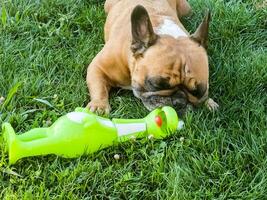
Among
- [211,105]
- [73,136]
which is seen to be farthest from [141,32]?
[73,136]

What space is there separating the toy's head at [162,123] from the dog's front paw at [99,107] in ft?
1.07

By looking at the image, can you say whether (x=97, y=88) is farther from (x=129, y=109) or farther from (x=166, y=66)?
(x=166, y=66)

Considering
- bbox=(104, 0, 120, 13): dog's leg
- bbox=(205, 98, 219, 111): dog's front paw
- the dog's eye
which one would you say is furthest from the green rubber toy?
bbox=(104, 0, 120, 13): dog's leg

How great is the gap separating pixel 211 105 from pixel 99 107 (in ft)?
2.01

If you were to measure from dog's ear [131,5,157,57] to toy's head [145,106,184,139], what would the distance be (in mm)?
415

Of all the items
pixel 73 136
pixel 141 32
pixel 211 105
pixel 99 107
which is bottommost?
pixel 211 105

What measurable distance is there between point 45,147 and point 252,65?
1519 millimetres

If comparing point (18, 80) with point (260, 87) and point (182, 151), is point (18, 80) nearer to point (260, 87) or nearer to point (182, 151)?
point (182, 151)

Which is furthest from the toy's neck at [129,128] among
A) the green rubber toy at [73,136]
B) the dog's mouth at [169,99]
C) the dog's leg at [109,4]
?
the dog's leg at [109,4]

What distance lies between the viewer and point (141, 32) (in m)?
3.22

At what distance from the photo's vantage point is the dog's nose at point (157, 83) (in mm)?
3043

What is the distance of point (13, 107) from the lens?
3.14 m

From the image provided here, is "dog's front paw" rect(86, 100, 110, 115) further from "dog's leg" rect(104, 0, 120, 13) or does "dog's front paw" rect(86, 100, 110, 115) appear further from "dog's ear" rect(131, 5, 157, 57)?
"dog's leg" rect(104, 0, 120, 13)

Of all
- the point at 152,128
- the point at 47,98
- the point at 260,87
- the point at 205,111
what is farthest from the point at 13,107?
the point at 260,87
